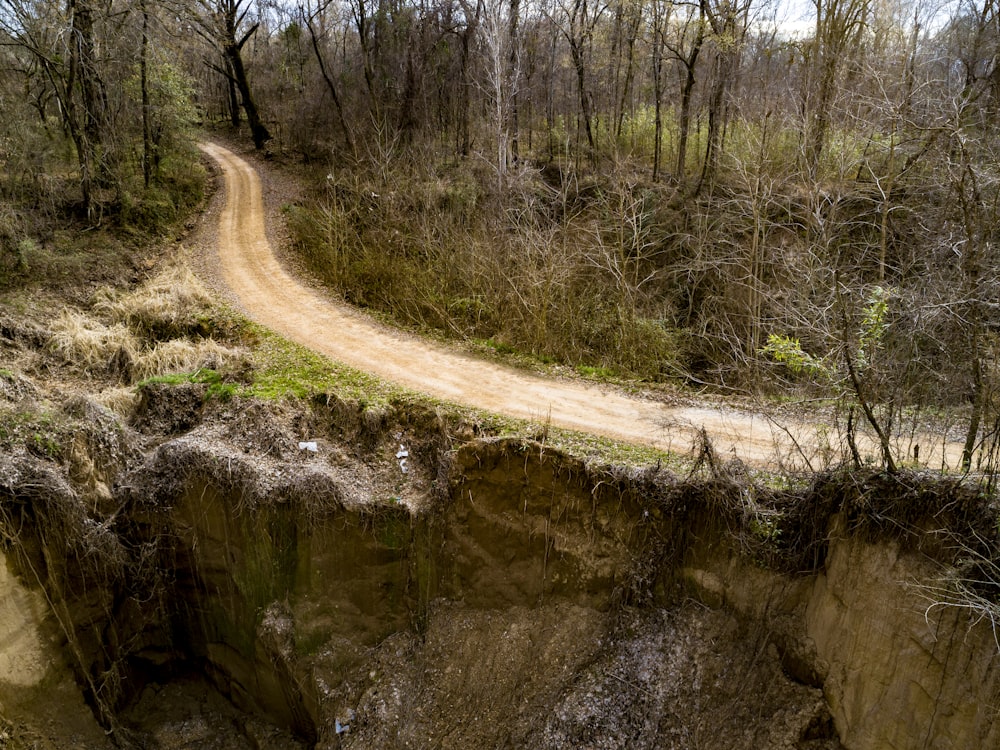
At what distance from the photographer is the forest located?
10.7m

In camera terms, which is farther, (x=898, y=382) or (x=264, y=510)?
(x=264, y=510)

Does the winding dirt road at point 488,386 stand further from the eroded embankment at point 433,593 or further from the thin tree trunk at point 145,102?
the thin tree trunk at point 145,102

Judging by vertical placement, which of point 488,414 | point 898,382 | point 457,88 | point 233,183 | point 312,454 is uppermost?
point 457,88

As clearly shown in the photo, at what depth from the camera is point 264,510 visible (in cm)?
1057

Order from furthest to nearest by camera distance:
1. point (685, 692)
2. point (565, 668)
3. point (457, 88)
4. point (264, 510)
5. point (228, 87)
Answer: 1. point (228, 87)
2. point (457, 88)
3. point (264, 510)
4. point (565, 668)
5. point (685, 692)

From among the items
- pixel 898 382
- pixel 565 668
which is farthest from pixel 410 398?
pixel 898 382

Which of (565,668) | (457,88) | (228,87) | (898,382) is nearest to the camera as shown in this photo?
(898,382)

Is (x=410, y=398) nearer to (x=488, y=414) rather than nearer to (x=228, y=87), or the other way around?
(x=488, y=414)

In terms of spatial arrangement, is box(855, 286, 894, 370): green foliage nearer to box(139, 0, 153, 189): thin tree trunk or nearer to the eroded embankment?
the eroded embankment

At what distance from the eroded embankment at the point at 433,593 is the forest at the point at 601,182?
219cm

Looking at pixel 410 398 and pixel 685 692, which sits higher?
pixel 410 398

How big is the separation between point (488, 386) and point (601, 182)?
17.7 metres

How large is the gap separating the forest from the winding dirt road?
112cm

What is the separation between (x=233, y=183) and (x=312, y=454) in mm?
22527
